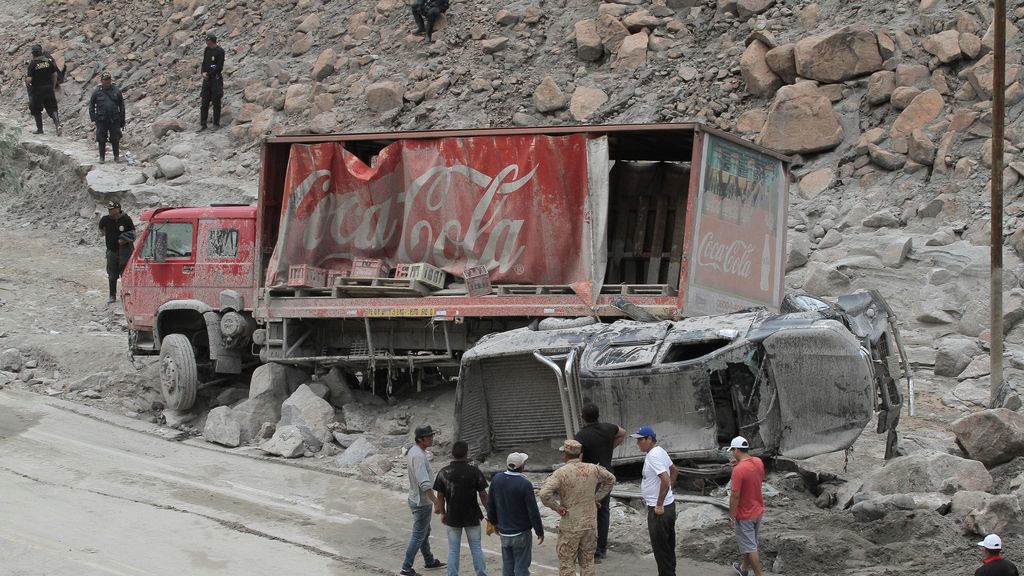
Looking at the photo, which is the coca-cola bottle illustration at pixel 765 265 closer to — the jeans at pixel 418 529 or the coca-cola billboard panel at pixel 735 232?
the coca-cola billboard panel at pixel 735 232

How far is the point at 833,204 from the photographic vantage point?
1784 cm

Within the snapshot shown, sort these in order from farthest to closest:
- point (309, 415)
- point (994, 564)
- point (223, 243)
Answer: point (223, 243) < point (309, 415) < point (994, 564)

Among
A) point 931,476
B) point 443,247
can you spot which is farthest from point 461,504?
point 443,247

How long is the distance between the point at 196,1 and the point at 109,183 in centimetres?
761

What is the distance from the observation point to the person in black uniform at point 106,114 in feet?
76.4

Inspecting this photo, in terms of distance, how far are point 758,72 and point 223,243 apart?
985cm

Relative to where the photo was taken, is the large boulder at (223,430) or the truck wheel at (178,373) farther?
the truck wheel at (178,373)

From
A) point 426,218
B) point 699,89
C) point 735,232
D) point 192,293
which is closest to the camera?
point 735,232

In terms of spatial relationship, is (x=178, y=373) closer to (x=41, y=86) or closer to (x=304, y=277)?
(x=304, y=277)

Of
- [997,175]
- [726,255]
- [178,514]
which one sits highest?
[997,175]

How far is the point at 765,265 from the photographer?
42.5 ft

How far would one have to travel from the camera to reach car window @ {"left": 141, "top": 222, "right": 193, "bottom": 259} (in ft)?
47.2

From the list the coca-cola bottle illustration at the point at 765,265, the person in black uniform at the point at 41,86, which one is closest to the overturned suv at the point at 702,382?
the coca-cola bottle illustration at the point at 765,265

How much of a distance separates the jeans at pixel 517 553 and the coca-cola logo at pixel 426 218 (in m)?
5.39
